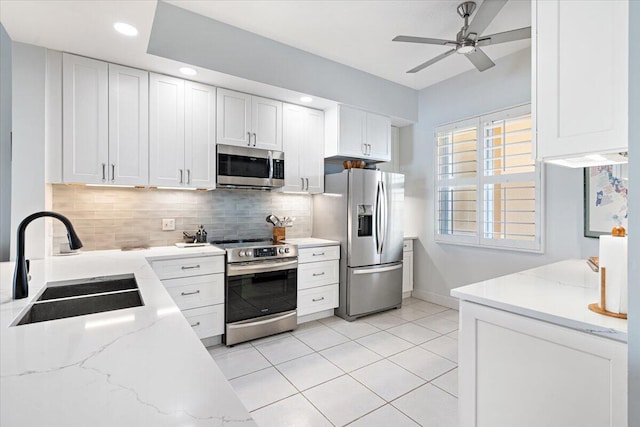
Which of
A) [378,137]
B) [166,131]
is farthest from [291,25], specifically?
[378,137]

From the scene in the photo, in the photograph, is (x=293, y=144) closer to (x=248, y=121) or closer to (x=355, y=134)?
(x=248, y=121)

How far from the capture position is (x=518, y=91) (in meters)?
3.25

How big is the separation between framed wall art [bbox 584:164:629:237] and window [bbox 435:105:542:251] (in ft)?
1.30

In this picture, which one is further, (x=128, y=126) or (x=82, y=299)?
(x=128, y=126)

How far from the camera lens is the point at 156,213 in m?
2.98

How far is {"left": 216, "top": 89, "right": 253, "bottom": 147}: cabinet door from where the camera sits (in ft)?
9.87

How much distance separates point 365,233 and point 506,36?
7.02ft

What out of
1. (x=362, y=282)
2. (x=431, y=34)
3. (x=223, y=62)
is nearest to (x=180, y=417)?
(x=223, y=62)

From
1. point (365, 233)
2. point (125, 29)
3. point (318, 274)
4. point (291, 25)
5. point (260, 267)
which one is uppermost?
point (291, 25)

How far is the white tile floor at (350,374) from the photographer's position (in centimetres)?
191

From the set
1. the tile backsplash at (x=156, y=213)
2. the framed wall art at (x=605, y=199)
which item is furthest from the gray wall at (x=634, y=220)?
the tile backsplash at (x=156, y=213)

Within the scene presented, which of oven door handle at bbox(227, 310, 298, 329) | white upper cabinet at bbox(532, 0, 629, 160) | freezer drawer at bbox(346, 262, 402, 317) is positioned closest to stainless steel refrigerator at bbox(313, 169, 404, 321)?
freezer drawer at bbox(346, 262, 402, 317)

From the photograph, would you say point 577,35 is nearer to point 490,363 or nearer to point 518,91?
point 490,363

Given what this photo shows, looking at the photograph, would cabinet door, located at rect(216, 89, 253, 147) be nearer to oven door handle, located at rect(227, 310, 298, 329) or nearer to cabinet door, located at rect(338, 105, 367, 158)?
cabinet door, located at rect(338, 105, 367, 158)
